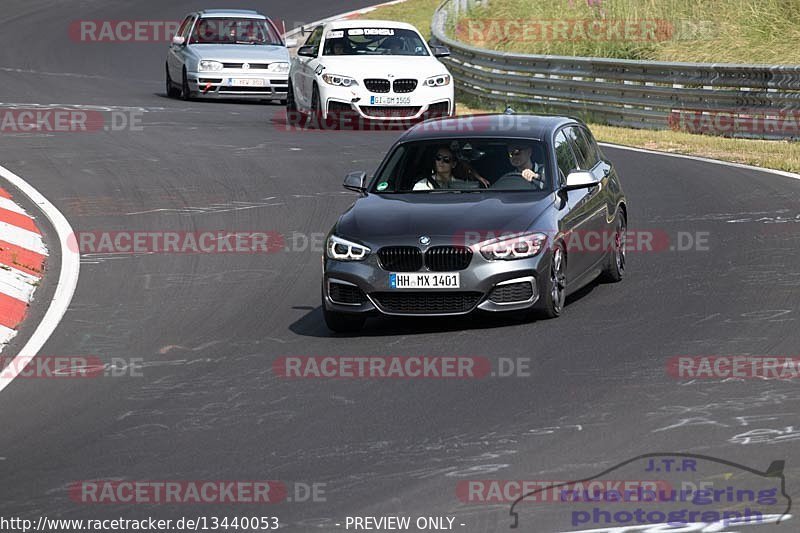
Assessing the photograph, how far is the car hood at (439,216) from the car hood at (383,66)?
41.2 ft

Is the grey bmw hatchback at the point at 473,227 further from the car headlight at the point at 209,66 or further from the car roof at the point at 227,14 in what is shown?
the car roof at the point at 227,14

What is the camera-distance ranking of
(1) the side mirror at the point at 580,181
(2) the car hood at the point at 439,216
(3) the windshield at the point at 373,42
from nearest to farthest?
(2) the car hood at the point at 439,216 → (1) the side mirror at the point at 580,181 → (3) the windshield at the point at 373,42

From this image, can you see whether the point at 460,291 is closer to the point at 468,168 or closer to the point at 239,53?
the point at 468,168

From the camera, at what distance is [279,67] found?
94.3 feet

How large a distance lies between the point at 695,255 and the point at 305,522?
7.90 metres

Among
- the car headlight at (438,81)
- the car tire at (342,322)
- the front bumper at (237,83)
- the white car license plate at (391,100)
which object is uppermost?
the car tire at (342,322)

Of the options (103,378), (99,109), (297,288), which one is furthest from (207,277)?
(99,109)

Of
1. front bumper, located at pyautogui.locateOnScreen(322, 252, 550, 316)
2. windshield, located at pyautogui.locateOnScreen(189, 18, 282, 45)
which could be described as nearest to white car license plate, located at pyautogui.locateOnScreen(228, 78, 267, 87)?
windshield, located at pyautogui.locateOnScreen(189, 18, 282, 45)

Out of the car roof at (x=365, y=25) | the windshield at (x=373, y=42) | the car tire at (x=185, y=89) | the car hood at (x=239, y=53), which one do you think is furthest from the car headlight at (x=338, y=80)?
the car tire at (x=185, y=89)

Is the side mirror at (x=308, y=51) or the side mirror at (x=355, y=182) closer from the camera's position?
the side mirror at (x=355, y=182)

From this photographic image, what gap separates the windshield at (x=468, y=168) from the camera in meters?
12.0

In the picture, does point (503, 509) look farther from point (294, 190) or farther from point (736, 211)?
point (294, 190)

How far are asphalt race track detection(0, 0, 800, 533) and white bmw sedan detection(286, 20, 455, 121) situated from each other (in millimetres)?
5143

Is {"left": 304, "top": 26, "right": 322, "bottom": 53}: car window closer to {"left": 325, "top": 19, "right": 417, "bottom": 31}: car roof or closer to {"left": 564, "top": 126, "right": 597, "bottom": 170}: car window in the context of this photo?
{"left": 325, "top": 19, "right": 417, "bottom": 31}: car roof
